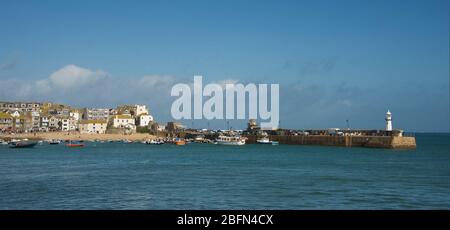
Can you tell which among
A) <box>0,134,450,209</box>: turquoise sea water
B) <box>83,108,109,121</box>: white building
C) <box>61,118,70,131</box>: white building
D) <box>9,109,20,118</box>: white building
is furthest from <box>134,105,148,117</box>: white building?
<box>0,134,450,209</box>: turquoise sea water

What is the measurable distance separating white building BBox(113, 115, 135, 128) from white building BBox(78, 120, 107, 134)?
2.52 metres

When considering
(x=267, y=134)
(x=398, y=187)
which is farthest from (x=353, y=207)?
(x=267, y=134)

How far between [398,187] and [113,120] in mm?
103164

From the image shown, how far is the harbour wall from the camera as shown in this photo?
7744 centimetres

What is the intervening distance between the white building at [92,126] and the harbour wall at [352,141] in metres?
40.5

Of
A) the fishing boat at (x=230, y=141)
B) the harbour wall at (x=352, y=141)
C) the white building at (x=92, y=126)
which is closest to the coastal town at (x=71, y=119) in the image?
the white building at (x=92, y=126)

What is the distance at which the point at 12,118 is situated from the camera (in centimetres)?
11931

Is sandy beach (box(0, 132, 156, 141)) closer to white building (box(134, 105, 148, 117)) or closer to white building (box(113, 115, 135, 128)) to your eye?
white building (box(113, 115, 135, 128))

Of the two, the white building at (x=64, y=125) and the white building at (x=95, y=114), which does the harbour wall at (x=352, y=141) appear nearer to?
the white building at (x=64, y=125)

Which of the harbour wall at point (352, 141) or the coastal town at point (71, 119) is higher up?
the coastal town at point (71, 119)

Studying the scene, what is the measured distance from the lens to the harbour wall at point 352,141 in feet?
254

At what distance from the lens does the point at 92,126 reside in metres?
122

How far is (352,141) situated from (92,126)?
201ft

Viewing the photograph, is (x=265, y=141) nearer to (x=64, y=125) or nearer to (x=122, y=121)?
(x=122, y=121)
